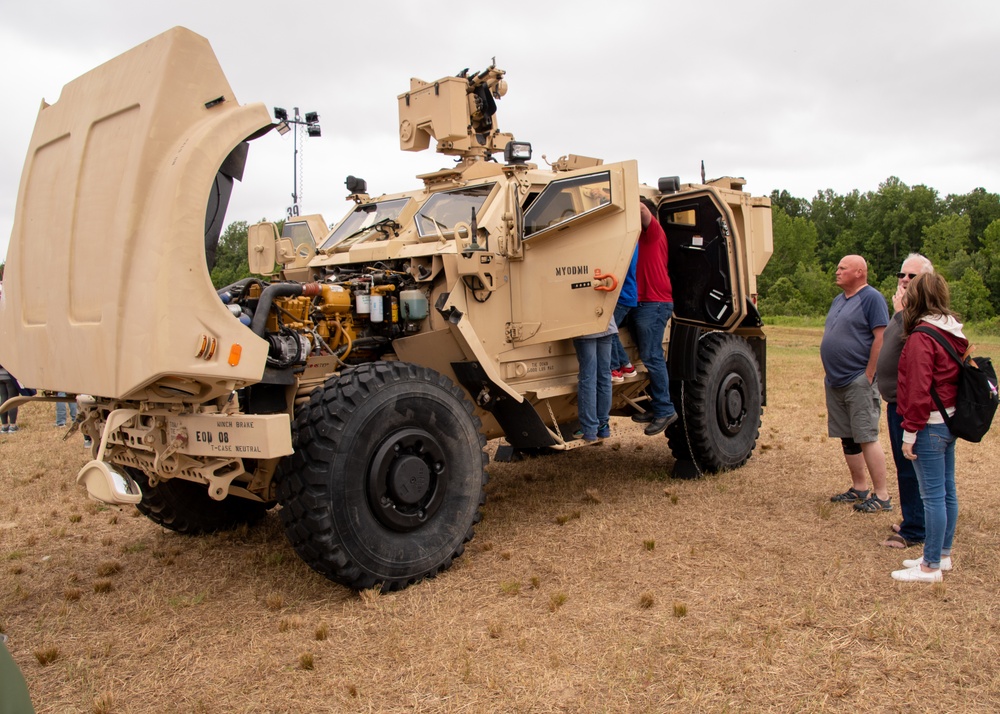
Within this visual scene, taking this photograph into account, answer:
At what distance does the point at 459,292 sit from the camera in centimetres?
548

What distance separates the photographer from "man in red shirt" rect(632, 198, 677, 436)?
6699 mm

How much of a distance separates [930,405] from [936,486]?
0.49 metres

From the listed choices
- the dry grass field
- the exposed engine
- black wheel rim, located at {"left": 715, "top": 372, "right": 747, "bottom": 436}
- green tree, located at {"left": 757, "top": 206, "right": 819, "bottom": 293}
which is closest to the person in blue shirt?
the dry grass field

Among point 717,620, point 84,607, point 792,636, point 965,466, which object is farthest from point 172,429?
point 965,466

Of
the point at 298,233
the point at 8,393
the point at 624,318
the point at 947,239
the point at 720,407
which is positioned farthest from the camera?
the point at 947,239

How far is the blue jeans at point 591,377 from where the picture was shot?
6.06 metres

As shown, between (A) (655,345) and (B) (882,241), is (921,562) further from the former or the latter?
(B) (882,241)

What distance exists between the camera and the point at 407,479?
15.6 feet

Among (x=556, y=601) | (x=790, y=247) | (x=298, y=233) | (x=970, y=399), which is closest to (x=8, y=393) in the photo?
(x=298, y=233)

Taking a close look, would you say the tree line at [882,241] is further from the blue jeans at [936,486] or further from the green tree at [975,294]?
the blue jeans at [936,486]

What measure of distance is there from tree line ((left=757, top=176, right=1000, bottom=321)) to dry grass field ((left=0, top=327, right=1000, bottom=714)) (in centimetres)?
4291

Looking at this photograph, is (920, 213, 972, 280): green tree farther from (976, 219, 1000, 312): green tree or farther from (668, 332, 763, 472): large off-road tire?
(668, 332, 763, 472): large off-road tire

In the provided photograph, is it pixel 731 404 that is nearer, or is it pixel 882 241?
pixel 731 404

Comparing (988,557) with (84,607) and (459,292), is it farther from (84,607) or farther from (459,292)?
(84,607)
